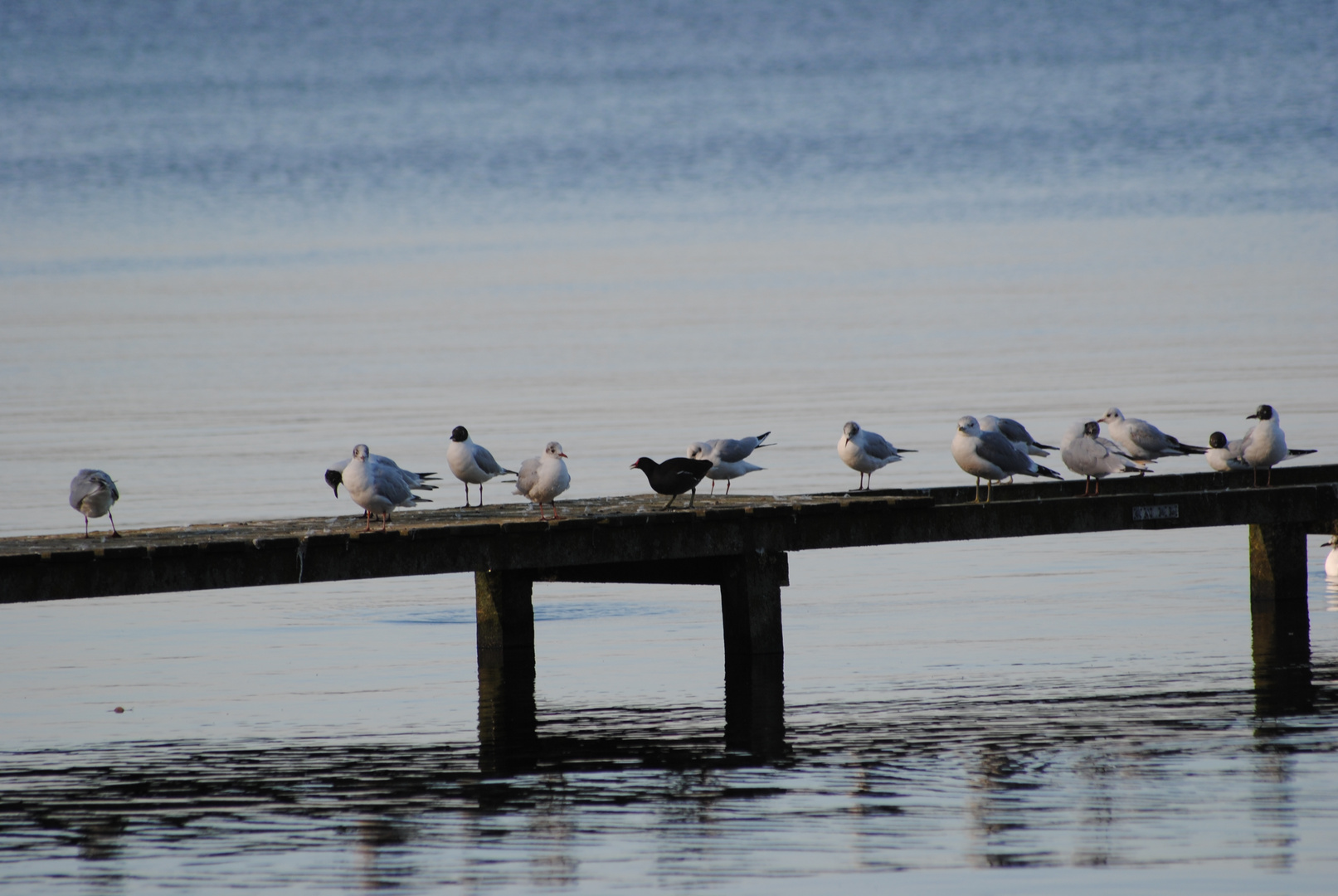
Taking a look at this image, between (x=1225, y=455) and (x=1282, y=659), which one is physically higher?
(x=1225, y=455)

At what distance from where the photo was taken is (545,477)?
17547 mm

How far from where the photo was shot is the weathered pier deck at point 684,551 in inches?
616

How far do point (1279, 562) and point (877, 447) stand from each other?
4.26m

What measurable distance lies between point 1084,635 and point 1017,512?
2.12m

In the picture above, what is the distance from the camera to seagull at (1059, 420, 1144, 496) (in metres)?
20.1

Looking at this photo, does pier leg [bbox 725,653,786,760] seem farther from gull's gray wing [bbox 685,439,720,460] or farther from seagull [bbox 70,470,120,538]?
seagull [bbox 70,470,120,538]

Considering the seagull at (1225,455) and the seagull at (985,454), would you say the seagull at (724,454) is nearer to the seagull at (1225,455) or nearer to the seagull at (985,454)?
the seagull at (985,454)

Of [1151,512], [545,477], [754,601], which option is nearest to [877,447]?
[754,601]

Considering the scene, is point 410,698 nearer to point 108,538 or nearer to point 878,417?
point 108,538

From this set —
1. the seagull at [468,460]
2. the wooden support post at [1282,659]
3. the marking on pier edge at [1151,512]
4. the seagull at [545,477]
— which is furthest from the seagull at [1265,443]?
the seagull at [468,460]

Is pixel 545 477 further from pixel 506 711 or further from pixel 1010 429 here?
pixel 1010 429

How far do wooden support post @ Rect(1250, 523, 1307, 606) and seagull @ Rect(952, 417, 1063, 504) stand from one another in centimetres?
295

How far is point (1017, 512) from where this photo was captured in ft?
60.6

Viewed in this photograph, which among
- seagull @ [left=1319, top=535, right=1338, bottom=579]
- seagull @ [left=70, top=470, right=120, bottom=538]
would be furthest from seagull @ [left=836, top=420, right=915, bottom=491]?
seagull @ [left=70, top=470, right=120, bottom=538]
